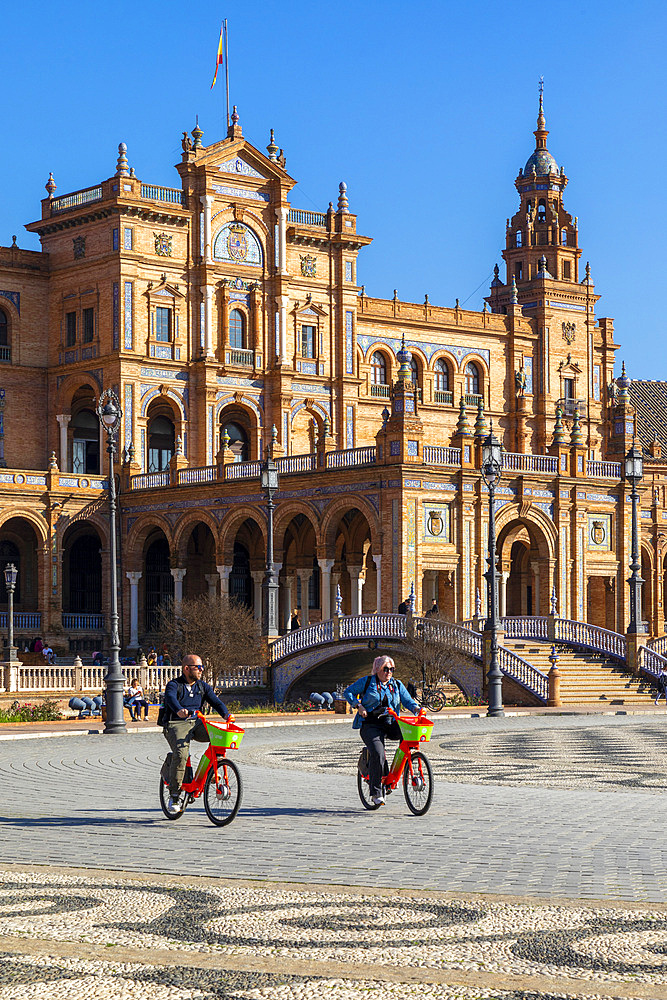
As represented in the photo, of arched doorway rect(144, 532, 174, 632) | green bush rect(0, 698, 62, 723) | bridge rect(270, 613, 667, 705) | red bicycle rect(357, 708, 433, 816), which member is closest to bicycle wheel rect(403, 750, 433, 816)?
red bicycle rect(357, 708, 433, 816)

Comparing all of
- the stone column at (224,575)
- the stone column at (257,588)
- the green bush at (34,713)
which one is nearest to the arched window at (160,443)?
the stone column at (257,588)

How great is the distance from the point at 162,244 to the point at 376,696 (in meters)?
49.9

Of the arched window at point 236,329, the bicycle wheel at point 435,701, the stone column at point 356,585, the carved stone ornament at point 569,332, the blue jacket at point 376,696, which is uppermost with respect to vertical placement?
the carved stone ornament at point 569,332

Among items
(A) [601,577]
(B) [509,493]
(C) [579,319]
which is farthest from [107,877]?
(C) [579,319]

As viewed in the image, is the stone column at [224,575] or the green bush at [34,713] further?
the stone column at [224,575]

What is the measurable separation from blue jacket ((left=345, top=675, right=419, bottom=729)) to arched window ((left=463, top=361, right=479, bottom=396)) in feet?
194

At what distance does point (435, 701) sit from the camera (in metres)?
38.3

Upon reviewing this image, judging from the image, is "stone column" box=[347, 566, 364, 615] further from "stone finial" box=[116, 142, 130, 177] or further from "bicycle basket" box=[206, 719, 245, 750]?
"bicycle basket" box=[206, 719, 245, 750]

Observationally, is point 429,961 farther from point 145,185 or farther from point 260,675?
point 145,185

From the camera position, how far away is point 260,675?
45812 millimetres

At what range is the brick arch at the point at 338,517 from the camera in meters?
50.1

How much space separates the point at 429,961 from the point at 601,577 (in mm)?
49301

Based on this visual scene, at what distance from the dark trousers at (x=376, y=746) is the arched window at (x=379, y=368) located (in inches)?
2218

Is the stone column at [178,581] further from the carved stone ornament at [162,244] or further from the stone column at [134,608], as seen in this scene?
the carved stone ornament at [162,244]
